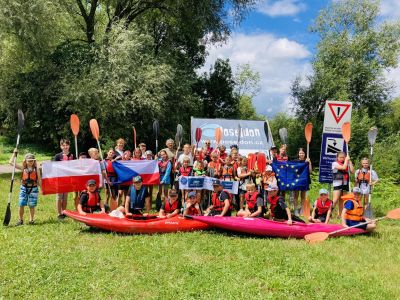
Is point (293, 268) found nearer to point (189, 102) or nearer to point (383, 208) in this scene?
point (383, 208)

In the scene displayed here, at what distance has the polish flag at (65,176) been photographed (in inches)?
334

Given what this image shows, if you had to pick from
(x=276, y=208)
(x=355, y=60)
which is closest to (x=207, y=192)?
(x=276, y=208)

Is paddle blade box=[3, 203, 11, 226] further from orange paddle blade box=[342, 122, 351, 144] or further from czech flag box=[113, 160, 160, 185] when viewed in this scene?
orange paddle blade box=[342, 122, 351, 144]

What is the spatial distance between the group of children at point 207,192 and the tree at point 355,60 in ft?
51.8

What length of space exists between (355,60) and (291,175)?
18.0 m

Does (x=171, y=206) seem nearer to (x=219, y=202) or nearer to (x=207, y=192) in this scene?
(x=219, y=202)

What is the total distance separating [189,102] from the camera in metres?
18.8

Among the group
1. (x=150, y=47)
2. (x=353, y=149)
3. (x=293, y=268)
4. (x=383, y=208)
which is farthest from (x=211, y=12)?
(x=293, y=268)

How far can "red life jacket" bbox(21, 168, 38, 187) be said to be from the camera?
317 inches

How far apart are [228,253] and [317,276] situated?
4.88 feet

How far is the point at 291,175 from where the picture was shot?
9469mm

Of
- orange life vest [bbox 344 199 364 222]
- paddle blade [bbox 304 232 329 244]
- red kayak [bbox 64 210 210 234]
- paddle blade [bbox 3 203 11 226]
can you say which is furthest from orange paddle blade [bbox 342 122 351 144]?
paddle blade [bbox 3 203 11 226]

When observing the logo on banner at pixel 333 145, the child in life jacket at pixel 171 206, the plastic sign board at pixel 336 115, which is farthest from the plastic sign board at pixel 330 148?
the child in life jacket at pixel 171 206

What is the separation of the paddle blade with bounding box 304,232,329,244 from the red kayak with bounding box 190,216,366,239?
219 millimetres
